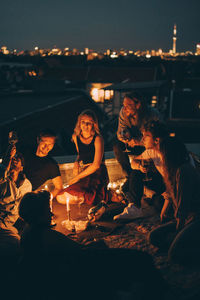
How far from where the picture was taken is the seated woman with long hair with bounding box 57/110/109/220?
5.03 meters

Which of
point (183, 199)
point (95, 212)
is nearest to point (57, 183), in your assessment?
point (95, 212)

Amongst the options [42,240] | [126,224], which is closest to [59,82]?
[126,224]

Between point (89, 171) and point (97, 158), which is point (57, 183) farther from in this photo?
point (97, 158)

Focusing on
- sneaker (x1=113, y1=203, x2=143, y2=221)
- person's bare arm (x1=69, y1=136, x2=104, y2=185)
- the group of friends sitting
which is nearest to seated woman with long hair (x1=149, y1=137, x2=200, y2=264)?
the group of friends sitting

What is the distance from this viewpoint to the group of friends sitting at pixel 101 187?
2404 mm

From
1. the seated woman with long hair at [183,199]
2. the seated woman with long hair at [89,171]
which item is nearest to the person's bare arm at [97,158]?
the seated woman with long hair at [89,171]

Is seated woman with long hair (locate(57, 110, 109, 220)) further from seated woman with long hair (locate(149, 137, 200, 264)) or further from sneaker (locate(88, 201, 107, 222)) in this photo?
seated woman with long hair (locate(149, 137, 200, 264))

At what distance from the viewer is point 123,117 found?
18.5 feet

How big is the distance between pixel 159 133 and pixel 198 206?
1.00 m

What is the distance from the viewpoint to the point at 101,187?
5.13 metres

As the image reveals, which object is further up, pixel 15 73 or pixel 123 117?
pixel 15 73

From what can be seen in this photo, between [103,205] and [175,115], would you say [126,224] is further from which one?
[175,115]

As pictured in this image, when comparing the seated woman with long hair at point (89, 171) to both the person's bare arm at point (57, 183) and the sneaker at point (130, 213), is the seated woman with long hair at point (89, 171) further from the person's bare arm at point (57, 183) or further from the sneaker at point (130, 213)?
the sneaker at point (130, 213)

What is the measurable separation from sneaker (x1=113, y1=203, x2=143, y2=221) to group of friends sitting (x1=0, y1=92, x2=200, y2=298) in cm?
2
